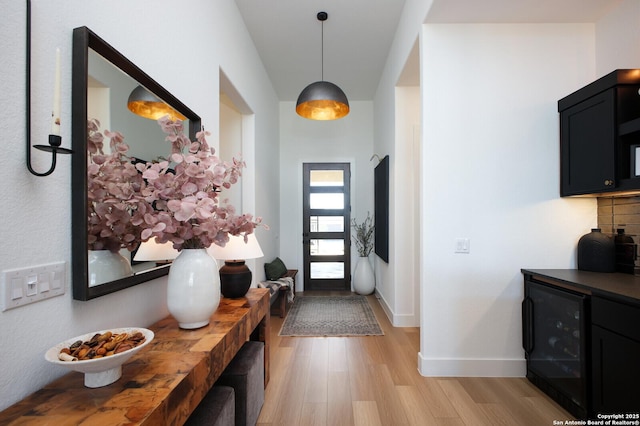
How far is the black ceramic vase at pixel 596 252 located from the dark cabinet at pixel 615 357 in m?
0.67

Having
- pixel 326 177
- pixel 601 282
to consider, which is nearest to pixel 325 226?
pixel 326 177

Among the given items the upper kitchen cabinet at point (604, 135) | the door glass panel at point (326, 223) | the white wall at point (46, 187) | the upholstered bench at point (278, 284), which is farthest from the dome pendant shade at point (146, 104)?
the door glass panel at point (326, 223)

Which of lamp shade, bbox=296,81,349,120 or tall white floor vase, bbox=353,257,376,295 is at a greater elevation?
lamp shade, bbox=296,81,349,120

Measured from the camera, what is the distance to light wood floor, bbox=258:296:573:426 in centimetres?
203

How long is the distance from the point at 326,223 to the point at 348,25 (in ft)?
10.4

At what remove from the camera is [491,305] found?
2555mm

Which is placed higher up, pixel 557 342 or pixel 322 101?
pixel 322 101

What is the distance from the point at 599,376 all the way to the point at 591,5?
8.42 ft

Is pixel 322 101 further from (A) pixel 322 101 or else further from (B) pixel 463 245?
(B) pixel 463 245

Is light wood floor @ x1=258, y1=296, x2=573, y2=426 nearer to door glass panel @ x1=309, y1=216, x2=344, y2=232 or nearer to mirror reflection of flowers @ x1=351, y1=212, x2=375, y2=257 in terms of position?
mirror reflection of flowers @ x1=351, y1=212, x2=375, y2=257

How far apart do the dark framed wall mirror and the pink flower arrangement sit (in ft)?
0.27

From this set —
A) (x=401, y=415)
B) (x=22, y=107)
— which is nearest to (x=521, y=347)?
(x=401, y=415)

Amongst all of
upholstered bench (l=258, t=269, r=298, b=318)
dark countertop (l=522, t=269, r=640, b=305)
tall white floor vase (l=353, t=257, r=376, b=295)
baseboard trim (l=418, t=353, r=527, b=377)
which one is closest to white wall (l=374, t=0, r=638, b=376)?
baseboard trim (l=418, t=353, r=527, b=377)

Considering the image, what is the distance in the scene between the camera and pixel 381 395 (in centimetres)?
229
